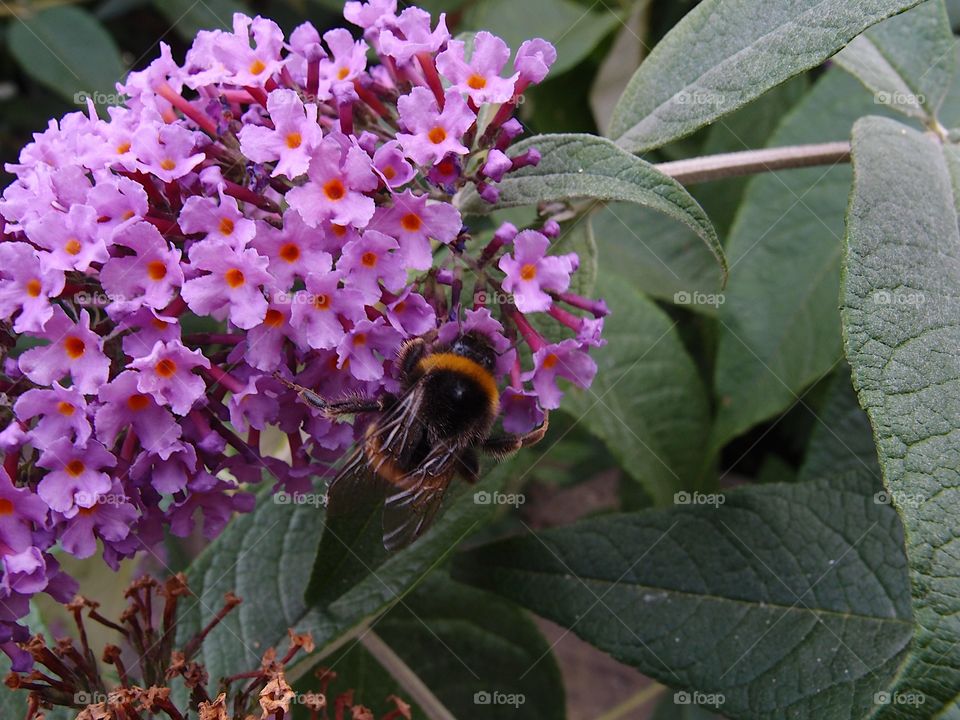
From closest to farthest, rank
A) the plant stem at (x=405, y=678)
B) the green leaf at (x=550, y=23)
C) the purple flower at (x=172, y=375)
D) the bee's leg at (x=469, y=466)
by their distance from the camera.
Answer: the purple flower at (x=172, y=375) < the bee's leg at (x=469, y=466) < the plant stem at (x=405, y=678) < the green leaf at (x=550, y=23)

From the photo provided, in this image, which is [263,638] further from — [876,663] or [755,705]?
[876,663]

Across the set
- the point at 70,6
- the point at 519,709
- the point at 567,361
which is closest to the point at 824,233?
the point at 567,361

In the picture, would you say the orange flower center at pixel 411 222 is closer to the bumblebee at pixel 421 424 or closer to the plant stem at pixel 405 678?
the bumblebee at pixel 421 424

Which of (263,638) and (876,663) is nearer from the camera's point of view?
(876,663)

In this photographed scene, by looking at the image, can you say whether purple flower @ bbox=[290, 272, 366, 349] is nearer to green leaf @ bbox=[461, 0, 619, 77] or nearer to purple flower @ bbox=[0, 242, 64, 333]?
purple flower @ bbox=[0, 242, 64, 333]

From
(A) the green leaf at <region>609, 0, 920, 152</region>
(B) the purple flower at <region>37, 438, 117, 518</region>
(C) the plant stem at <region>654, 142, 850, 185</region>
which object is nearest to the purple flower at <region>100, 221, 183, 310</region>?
(B) the purple flower at <region>37, 438, 117, 518</region>
